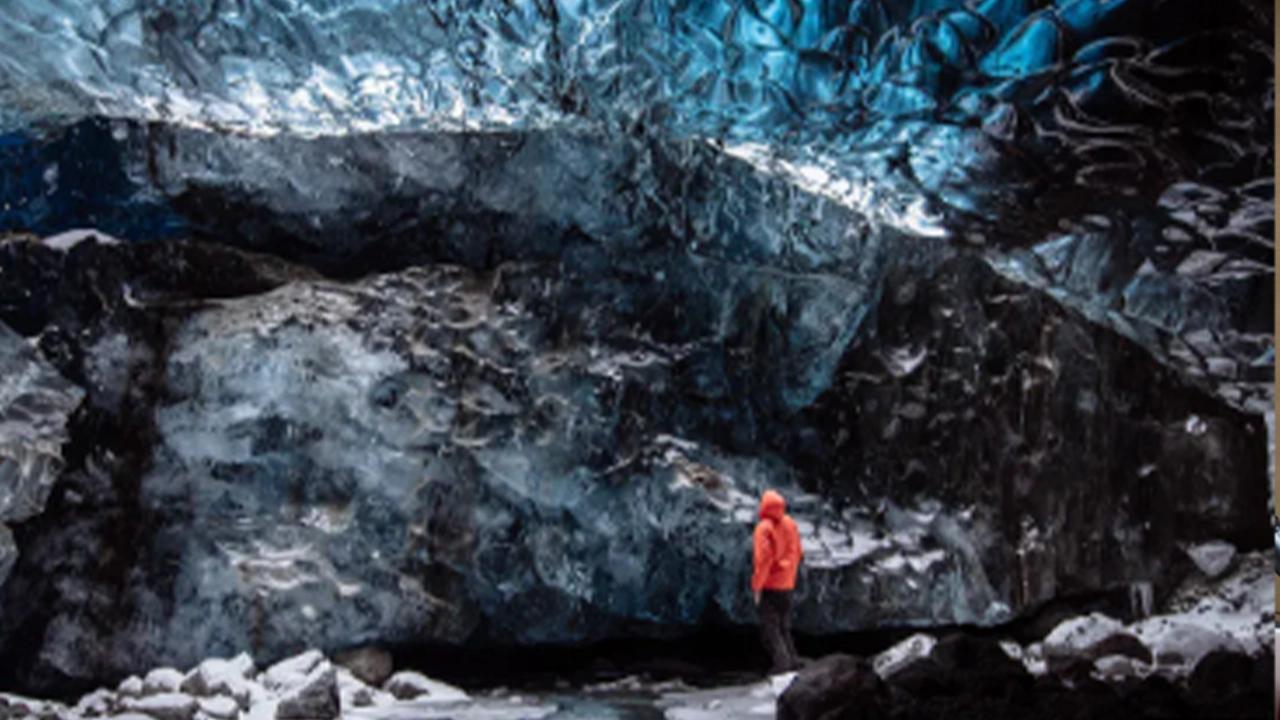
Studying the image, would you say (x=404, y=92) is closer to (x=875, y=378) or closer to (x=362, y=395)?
(x=362, y=395)

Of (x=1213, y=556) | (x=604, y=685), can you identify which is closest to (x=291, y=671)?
(x=604, y=685)

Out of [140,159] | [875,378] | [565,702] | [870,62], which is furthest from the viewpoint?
[875,378]

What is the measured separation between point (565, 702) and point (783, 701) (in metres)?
0.90

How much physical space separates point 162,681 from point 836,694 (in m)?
2.14

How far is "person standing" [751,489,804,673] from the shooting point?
11.6 ft

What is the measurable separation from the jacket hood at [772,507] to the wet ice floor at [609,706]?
Answer: 567 millimetres

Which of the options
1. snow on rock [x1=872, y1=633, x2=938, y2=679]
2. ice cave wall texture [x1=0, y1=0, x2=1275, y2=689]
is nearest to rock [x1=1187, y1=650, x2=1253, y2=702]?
ice cave wall texture [x1=0, y1=0, x2=1275, y2=689]

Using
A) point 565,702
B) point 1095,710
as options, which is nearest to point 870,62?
point 1095,710

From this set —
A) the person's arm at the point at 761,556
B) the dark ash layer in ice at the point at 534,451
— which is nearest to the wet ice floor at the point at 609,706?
the person's arm at the point at 761,556

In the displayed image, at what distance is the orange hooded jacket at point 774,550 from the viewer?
3602 mm

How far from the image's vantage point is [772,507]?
3654mm

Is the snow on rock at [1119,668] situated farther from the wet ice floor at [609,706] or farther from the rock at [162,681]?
the rock at [162,681]

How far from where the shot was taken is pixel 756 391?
412 centimetres

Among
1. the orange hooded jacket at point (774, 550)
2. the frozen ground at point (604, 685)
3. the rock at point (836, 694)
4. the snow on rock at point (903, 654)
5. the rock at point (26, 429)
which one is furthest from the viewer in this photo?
the orange hooded jacket at point (774, 550)
